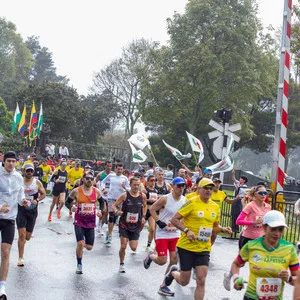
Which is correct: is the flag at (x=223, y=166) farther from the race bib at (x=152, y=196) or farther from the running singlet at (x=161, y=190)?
the race bib at (x=152, y=196)

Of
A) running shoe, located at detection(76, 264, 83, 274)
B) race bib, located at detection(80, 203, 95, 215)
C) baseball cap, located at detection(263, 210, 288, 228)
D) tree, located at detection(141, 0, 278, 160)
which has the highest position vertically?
tree, located at detection(141, 0, 278, 160)

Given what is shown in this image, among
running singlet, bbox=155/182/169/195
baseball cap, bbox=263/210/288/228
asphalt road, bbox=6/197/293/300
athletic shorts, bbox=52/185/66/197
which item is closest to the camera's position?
baseball cap, bbox=263/210/288/228

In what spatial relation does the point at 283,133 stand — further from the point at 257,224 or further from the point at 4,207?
the point at 4,207

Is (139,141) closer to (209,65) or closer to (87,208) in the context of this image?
(87,208)

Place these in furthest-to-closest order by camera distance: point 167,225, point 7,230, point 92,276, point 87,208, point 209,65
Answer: point 209,65 → point 87,208 → point 92,276 → point 167,225 → point 7,230

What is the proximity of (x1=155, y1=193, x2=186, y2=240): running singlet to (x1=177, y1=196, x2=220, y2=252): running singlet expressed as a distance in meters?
1.44

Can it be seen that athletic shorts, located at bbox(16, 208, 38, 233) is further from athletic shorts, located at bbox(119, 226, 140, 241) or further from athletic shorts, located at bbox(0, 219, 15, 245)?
athletic shorts, located at bbox(0, 219, 15, 245)

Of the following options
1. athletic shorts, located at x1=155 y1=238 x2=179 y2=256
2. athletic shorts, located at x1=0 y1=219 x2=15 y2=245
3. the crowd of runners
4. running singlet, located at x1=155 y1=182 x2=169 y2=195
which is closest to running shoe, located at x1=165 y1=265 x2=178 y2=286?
the crowd of runners

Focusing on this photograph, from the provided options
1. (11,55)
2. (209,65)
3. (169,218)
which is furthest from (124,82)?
(169,218)

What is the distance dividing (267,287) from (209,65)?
116 ft

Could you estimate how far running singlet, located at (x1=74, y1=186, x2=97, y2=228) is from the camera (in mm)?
9586

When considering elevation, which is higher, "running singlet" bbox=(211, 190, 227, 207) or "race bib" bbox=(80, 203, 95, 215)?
"running singlet" bbox=(211, 190, 227, 207)

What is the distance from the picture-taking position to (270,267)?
16.6 feet

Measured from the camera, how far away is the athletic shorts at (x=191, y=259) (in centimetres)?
708
